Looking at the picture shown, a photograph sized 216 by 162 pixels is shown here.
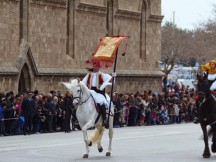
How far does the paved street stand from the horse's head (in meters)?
1.57

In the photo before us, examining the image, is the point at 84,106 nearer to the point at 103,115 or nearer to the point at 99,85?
the point at 103,115

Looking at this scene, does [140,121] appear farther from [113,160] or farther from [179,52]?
[179,52]

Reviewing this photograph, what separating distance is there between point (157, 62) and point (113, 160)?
37322 mm

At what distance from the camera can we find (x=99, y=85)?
23266mm

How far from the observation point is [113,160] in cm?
2144

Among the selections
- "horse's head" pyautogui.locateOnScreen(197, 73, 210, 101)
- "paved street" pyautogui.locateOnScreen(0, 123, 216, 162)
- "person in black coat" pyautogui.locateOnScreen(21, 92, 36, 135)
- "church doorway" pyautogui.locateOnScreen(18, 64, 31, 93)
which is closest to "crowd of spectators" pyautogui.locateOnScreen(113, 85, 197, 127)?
"church doorway" pyautogui.locateOnScreen(18, 64, 31, 93)

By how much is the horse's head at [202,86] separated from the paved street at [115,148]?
1.57m

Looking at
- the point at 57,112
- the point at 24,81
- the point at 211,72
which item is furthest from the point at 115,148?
the point at 24,81

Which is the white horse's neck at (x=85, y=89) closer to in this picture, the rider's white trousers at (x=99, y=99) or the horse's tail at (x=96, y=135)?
the rider's white trousers at (x=99, y=99)

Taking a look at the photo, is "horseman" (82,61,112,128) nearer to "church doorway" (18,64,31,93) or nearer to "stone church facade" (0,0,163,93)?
"stone church facade" (0,0,163,93)

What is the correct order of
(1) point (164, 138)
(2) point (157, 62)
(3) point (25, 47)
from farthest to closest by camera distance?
1. (2) point (157, 62)
2. (3) point (25, 47)
3. (1) point (164, 138)

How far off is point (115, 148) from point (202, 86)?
4.85m

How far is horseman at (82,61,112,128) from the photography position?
23000 mm

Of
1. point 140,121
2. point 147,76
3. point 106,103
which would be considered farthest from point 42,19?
point 106,103
